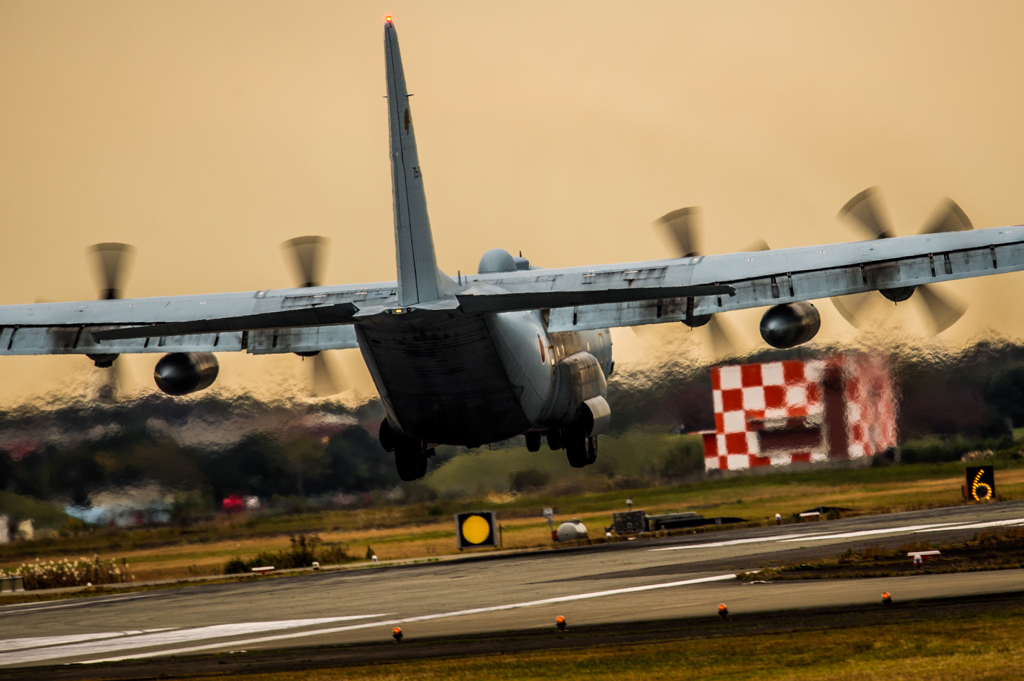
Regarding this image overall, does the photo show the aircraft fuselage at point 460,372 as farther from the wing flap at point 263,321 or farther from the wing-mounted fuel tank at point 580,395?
the wing flap at point 263,321

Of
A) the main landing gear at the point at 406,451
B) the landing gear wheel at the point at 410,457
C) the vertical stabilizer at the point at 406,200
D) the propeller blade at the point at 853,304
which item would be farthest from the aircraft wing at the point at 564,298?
the landing gear wheel at the point at 410,457

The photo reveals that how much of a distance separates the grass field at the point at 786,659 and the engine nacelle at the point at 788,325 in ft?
34.2

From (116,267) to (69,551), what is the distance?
10155 mm

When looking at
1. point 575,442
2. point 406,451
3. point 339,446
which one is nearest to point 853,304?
point 575,442

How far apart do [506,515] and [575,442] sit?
22.4 feet

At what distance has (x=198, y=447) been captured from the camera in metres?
34.4

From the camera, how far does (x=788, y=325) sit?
2433 centimetres

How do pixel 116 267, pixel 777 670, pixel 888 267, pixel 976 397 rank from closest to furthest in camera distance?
1. pixel 777 670
2. pixel 888 267
3. pixel 116 267
4. pixel 976 397

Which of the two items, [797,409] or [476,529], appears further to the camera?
[797,409]

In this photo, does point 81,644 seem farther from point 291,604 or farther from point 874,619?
point 874,619

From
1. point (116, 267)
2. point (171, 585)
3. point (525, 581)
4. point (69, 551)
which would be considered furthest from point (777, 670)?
point (69, 551)

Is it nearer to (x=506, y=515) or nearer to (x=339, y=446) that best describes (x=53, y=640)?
(x=339, y=446)

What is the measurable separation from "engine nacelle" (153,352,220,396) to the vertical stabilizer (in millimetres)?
8656

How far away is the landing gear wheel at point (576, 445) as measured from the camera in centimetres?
3066
